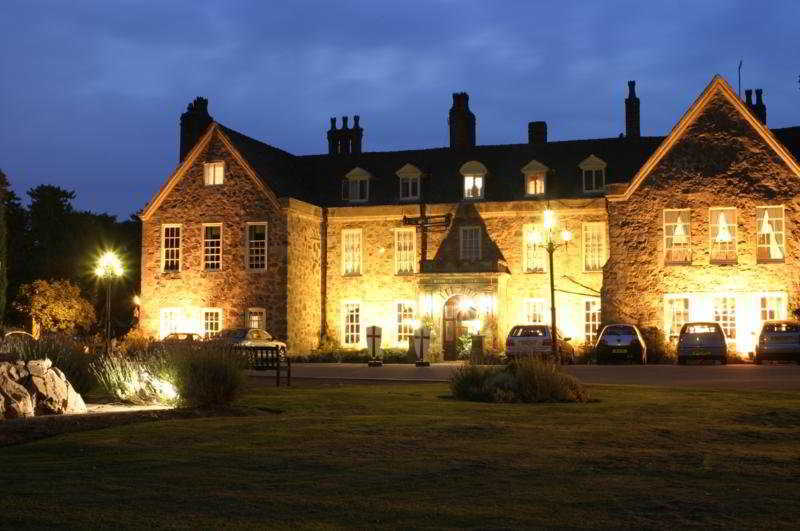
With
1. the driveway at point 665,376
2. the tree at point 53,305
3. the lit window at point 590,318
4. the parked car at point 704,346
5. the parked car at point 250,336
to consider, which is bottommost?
the driveway at point 665,376

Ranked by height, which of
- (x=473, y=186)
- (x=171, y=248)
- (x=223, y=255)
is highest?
(x=473, y=186)

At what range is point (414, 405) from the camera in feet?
58.2

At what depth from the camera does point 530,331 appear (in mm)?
34969

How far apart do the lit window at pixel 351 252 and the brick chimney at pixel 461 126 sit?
6990mm

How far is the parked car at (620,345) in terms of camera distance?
36219 mm

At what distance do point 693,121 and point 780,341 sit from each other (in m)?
9.53

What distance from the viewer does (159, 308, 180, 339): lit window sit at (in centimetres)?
4438

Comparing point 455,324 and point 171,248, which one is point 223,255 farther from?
point 455,324

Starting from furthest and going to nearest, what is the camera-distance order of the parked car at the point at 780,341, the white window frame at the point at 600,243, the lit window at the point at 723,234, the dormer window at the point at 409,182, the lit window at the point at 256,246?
the dormer window at the point at 409,182, the lit window at the point at 256,246, the white window frame at the point at 600,243, the lit window at the point at 723,234, the parked car at the point at 780,341

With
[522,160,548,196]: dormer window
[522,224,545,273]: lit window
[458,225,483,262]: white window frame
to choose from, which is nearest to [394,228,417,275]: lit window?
[458,225,483,262]: white window frame

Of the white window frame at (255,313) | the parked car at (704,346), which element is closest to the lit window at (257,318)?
the white window frame at (255,313)

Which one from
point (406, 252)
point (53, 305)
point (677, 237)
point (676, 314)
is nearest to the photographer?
point (676, 314)

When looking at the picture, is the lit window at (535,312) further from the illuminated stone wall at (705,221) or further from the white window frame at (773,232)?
the white window frame at (773,232)

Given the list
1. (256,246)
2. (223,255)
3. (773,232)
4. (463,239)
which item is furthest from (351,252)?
(773,232)
